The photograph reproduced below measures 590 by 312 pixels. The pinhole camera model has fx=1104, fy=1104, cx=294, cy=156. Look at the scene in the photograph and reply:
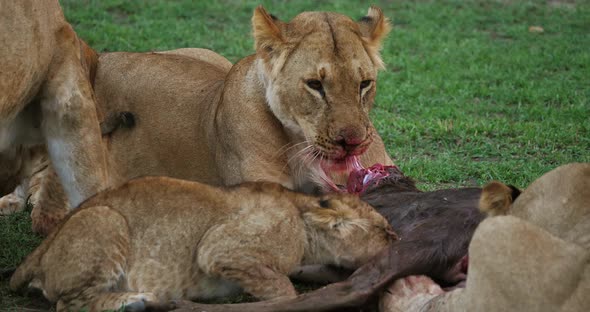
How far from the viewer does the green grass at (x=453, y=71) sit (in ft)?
23.4

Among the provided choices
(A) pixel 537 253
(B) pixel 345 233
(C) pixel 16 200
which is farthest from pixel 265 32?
(A) pixel 537 253

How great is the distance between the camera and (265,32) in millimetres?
5406

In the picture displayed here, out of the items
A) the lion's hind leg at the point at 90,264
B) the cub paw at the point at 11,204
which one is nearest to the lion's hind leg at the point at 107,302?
the lion's hind leg at the point at 90,264

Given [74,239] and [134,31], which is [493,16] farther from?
[74,239]

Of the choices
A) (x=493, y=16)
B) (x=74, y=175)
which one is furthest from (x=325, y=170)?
(x=493, y=16)

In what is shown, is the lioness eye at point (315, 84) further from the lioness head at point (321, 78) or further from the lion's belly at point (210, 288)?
the lion's belly at point (210, 288)

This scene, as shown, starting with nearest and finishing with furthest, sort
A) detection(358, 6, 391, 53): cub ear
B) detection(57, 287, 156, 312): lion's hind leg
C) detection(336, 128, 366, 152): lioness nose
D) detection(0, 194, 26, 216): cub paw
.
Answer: detection(57, 287, 156, 312): lion's hind leg < detection(336, 128, 366, 152): lioness nose < detection(358, 6, 391, 53): cub ear < detection(0, 194, 26, 216): cub paw

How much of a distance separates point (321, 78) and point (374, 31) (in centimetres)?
57

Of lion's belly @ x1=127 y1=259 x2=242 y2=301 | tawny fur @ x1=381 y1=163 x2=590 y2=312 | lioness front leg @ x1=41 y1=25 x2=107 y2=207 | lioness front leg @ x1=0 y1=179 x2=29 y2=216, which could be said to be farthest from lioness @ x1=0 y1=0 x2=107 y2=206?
tawny fur @ x1=381 y1=163 x2=590 y2=312

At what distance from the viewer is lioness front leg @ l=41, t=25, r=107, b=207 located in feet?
17.0

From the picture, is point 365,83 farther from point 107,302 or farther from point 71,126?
point 107,302

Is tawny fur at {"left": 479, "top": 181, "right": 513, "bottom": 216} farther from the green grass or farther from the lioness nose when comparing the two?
the green grass

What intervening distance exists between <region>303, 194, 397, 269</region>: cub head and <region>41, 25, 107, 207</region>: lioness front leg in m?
1.38

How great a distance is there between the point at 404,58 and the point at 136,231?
623 cm
